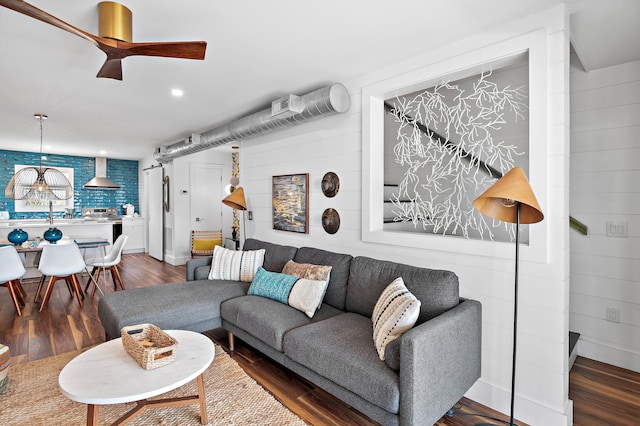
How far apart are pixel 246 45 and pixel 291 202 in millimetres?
1795

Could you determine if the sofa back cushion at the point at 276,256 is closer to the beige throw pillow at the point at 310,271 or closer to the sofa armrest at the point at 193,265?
the beige throw pillow at the point at 310,271

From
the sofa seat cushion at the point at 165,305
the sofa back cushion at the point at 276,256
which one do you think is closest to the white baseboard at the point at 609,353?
the sofa back cushion at the point at 276,256

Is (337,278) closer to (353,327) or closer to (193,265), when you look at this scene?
(353,327)

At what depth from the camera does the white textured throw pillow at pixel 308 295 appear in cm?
265

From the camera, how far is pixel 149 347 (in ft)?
6.23

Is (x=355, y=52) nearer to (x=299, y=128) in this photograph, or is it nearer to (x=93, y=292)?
(x=299, y=128)

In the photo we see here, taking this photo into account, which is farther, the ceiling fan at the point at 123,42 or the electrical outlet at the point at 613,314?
the electrical outlet at the point at 613,314

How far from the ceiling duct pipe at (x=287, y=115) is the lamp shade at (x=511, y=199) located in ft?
5.43

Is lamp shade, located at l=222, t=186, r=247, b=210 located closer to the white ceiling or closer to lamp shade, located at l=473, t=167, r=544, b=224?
the white ceiling

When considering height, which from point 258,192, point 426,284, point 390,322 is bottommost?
point 390,322

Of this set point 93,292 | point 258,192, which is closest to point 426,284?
point 258,192

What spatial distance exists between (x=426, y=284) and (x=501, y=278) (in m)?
0.51

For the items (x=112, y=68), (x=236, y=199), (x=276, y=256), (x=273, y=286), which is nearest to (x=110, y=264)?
(x=236, y=199)

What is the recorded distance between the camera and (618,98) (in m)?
2.74
